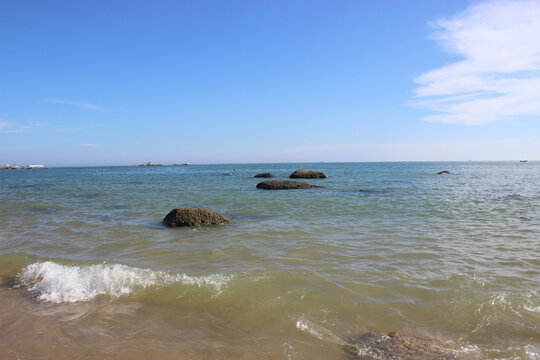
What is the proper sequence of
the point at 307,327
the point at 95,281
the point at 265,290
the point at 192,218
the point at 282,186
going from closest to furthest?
the point at 307,327
the point at 265,290
the point at 95,281
the point at 192,218
the point at 282,186

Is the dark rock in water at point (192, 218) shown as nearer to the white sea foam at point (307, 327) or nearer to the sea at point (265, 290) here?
the sea at point (265, 290)

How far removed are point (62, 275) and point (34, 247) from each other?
3.41 meters

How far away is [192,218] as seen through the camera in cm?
1079

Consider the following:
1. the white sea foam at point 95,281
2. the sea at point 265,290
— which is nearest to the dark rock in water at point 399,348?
the sea at point 265,290

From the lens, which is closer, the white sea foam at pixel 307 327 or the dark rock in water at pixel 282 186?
the white sea foam at pixel 307 327

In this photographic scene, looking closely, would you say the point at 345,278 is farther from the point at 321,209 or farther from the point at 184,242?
the point at 321,209

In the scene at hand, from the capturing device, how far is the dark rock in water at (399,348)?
139 inches

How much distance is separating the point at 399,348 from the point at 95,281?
199 inches

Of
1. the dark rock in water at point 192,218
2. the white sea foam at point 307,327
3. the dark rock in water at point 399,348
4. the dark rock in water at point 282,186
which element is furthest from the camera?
the dark rock in water at point 282,186

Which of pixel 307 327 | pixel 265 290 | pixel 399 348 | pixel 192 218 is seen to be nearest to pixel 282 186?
pixel 192 218

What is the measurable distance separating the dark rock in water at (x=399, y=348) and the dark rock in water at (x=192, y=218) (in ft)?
25.0

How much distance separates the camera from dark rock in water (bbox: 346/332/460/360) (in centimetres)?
353

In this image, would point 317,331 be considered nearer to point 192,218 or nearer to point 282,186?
point 192,218

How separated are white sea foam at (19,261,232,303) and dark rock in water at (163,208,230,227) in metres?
4.35
